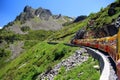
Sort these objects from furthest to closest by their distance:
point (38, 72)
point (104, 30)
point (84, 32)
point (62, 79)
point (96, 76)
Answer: point (84, 32), point (104, 30), point (38, 72), point (62, 79), point (96, 76)

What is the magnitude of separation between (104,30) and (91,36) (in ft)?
46.7

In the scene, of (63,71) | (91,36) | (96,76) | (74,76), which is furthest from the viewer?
(91,36)

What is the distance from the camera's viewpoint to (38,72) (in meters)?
54.5

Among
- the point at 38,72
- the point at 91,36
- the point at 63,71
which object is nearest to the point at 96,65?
the point at 63,71

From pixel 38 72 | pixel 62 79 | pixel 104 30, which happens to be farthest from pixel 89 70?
pixel 104 30

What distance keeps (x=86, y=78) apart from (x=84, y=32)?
66.9 metres

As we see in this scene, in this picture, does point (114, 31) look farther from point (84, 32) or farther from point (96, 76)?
point (96, 76)

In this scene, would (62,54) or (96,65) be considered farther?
(62,54)

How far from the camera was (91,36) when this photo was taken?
287 feet

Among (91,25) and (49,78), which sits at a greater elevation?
(91,25)

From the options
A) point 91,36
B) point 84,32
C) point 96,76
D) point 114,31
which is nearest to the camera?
point 96,76

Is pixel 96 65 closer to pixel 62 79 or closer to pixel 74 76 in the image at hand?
pixel 74 76

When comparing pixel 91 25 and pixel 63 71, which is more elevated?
pixel 91 25

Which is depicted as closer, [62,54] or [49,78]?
[49,78]
